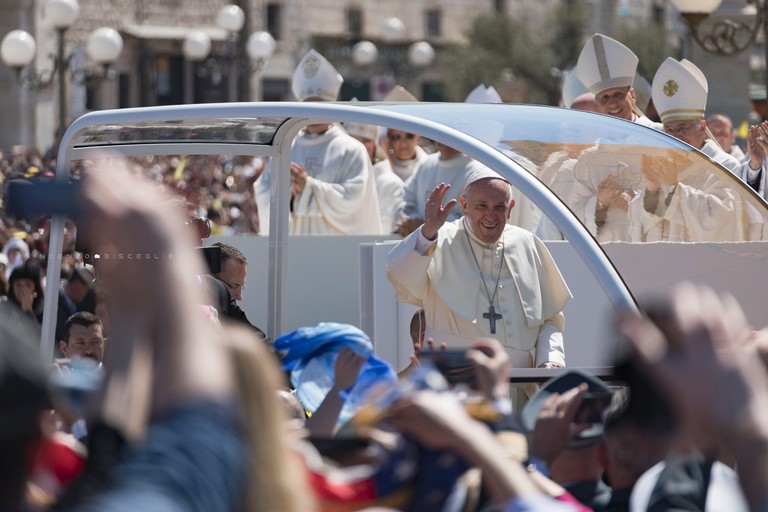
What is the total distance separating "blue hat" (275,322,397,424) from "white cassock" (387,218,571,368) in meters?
2.23

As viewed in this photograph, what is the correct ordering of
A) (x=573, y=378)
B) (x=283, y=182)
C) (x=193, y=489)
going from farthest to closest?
(x=283, y=182) → (x=573, y=378) → (x=193, y=489)

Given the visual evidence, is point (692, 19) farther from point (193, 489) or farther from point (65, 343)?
point (193, 489)

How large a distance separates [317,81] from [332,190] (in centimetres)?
145

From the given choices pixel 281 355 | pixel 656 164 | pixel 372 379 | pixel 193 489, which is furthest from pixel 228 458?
pixel 656 164

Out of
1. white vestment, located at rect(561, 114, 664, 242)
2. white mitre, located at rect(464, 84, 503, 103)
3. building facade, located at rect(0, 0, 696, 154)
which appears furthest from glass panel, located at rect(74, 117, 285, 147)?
building facade, located at rect(0, 0, 696, 154)

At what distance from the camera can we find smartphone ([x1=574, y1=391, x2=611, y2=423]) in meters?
3.05

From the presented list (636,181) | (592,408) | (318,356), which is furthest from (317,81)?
(592,408)

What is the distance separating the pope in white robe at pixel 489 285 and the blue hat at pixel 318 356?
2236mm

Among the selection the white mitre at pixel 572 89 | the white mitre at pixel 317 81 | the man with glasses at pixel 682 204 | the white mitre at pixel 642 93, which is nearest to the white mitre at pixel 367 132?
the white mitre at pixel 317 81

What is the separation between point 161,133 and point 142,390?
418cm

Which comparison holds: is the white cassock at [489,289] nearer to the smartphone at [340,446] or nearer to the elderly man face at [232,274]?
the elderly man face at [232,274]

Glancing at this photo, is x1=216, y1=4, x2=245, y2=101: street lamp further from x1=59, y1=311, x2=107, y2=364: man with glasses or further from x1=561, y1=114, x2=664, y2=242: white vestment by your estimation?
x1=561, y1=114, x2=664, y2=242: white vestment

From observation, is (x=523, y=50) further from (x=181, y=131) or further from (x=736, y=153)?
(x=181, y=131)

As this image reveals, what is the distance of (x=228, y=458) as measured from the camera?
195 centimetres
